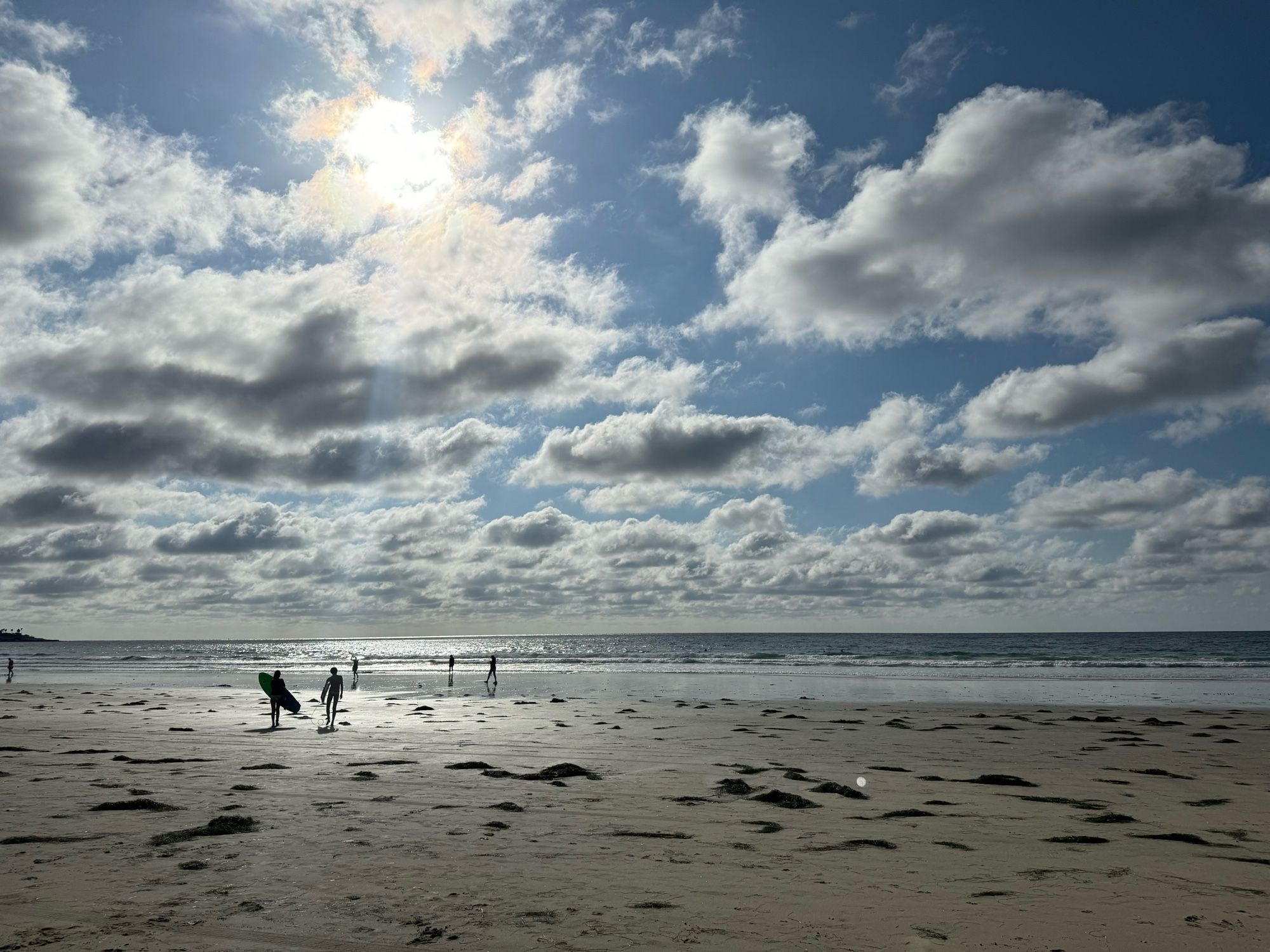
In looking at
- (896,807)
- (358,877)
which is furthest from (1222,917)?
(358,877)

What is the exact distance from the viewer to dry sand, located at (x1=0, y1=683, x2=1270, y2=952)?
24.4 ft

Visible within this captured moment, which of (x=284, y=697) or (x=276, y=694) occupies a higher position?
(x=276, y=694)

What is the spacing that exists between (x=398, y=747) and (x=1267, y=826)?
17876 mm

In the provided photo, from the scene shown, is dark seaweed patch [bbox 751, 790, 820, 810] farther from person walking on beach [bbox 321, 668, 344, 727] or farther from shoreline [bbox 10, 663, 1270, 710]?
shoreline [bbox 10, 663, 1270, 710]

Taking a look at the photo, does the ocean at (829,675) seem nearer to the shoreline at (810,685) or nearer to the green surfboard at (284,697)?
the shoreline at (810,685)

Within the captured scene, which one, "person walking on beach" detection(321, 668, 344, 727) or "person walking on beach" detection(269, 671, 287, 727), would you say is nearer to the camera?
"person walking on beach" detection(269, 671, 287, 727)

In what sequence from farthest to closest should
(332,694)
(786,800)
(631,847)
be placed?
(332,694) < (786,800) < (631,847)

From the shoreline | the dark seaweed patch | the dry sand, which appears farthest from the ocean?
the dark seaweed patch

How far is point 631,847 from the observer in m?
10.5

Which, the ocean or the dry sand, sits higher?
the dry sand

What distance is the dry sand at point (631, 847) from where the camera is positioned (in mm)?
7445

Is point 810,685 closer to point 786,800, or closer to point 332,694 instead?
point 332,694

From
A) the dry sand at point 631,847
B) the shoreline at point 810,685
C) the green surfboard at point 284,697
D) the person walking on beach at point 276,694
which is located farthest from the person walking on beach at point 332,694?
the shoreline at point 810,685

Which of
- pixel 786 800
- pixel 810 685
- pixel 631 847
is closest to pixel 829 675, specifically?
pixel 810 685
